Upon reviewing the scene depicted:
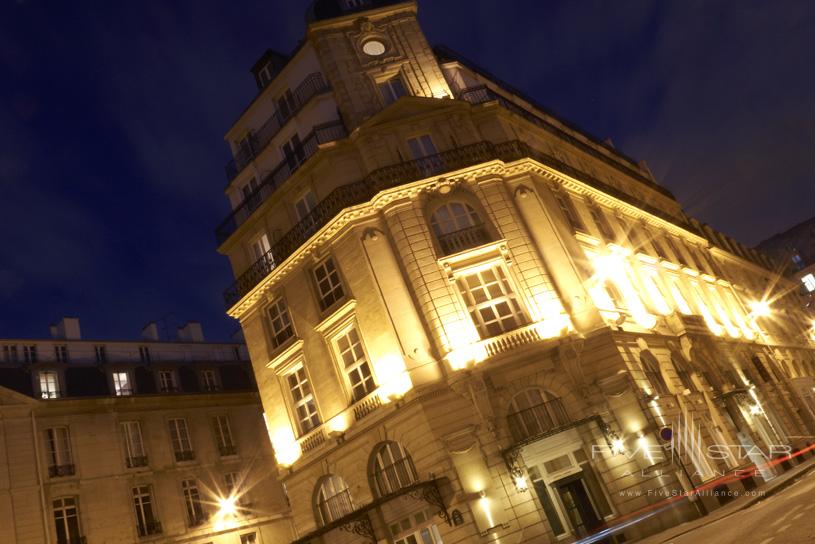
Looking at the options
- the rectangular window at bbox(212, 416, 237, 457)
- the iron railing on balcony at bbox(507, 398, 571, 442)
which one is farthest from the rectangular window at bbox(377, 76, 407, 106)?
the rectangular window at bbox(212, 416, 237, 457)

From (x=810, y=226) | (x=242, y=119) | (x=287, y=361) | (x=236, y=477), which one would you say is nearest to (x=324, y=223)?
(x=287, y=361)

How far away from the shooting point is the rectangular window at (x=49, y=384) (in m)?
32.4

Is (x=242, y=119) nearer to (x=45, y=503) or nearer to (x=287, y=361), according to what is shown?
(x=287, y=361)

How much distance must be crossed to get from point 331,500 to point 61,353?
61.9 feet

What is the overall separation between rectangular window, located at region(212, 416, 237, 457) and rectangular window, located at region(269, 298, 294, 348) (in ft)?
35.8

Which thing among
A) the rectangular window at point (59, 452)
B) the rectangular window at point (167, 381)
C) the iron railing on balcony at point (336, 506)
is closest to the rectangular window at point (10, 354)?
the rectangular window at point (59, 452)

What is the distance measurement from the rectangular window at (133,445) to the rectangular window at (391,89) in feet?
65.5

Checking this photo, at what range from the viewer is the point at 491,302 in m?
22.9

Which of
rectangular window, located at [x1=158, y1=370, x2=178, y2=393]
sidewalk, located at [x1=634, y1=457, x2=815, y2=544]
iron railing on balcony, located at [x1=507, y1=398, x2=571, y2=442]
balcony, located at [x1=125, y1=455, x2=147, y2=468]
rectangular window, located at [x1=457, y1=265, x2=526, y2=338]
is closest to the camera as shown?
sidewalk, located at [x1=634, y1=457, x2=815, y2=544]

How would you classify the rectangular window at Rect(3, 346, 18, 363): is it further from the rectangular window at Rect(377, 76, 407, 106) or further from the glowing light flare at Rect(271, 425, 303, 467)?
the rectangular window at Rect(377, 76, 407, 106)

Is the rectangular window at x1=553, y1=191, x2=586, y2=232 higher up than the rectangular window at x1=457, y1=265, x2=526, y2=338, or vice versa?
the rectangular window at x1=553, y1=191, x2=586, y2=232

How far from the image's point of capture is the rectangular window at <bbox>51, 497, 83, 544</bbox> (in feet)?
95.2

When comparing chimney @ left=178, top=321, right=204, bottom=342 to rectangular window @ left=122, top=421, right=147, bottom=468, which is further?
chimney @ left=178, top=321, right=204, bottom=342

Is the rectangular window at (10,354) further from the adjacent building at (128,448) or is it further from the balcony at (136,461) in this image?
the balcony at (136,461)
